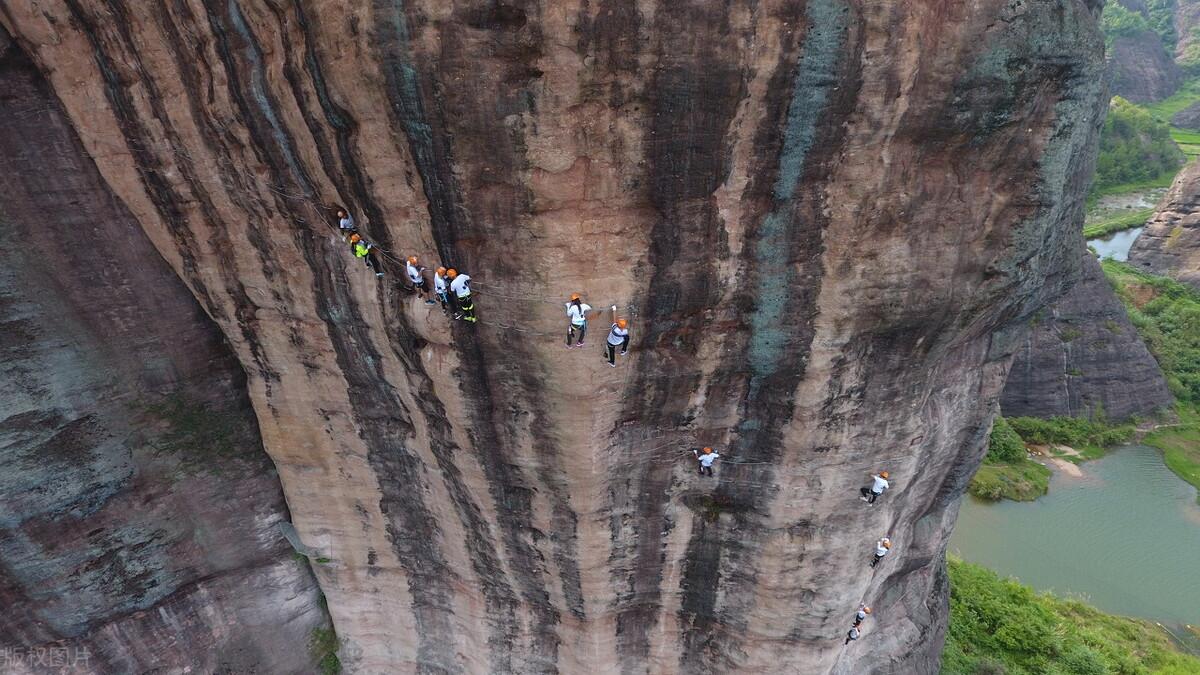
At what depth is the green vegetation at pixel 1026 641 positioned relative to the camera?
531 inches

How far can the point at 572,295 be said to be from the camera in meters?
6.48

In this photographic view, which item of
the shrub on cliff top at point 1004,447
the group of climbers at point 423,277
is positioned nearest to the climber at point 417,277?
the group of climbers at point 423,277

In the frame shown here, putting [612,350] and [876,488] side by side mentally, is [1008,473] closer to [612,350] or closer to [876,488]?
[876,488]

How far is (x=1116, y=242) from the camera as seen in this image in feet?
151

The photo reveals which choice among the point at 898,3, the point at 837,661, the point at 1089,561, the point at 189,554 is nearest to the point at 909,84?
the point at 898,3

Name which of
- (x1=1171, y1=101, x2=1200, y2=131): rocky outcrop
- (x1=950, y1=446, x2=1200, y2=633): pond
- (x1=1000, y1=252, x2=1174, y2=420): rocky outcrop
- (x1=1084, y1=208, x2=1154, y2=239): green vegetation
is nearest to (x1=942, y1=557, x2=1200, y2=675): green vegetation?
(x1=950, y1=446, x2=1200, y2=633): pond

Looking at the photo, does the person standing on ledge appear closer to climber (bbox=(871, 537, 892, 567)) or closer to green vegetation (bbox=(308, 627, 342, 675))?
climber (bbox=(871, 537, 892, 567))

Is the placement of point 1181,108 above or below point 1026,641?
above

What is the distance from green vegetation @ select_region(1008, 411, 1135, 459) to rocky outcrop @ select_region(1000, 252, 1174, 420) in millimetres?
425

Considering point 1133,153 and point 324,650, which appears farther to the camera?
point 1133,153

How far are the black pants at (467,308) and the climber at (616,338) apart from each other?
153cm

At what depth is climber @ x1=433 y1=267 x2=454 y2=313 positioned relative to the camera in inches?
259

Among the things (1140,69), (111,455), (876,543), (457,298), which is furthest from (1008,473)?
(1140,69)

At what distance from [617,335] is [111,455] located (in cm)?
724
